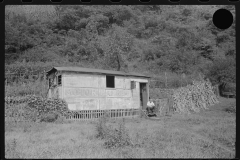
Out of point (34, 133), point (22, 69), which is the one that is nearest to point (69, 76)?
point (34, 133)

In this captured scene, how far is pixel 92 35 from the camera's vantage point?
1021 inches

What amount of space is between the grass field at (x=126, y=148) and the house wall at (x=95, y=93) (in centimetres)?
312

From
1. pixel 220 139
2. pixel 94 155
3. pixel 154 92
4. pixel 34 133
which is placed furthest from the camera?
pixel 154 92

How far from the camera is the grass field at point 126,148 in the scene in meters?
5.98

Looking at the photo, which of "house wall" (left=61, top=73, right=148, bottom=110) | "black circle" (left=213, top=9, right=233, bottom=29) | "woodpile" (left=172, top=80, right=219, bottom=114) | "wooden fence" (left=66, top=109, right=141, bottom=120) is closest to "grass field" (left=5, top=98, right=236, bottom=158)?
"wooden fence" (left=66, top=109, right=141, bottom=120)

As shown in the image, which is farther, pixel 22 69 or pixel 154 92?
pixel 154 92

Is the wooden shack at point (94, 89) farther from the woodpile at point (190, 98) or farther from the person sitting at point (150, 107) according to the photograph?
the woodpile at point (190, 98)

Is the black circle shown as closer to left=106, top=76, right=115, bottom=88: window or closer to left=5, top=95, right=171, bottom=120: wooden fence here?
left=5, top=95, right=171, bottom=120: wooden fence

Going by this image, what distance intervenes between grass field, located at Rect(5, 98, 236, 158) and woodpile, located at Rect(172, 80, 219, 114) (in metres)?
4.67

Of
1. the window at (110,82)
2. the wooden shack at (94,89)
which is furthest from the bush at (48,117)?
the window at (110,82)

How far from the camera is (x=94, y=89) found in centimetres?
1358

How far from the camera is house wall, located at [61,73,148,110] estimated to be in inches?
497

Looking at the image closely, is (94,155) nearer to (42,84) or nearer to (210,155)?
(210,155)

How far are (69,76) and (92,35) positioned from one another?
47.1 ft
